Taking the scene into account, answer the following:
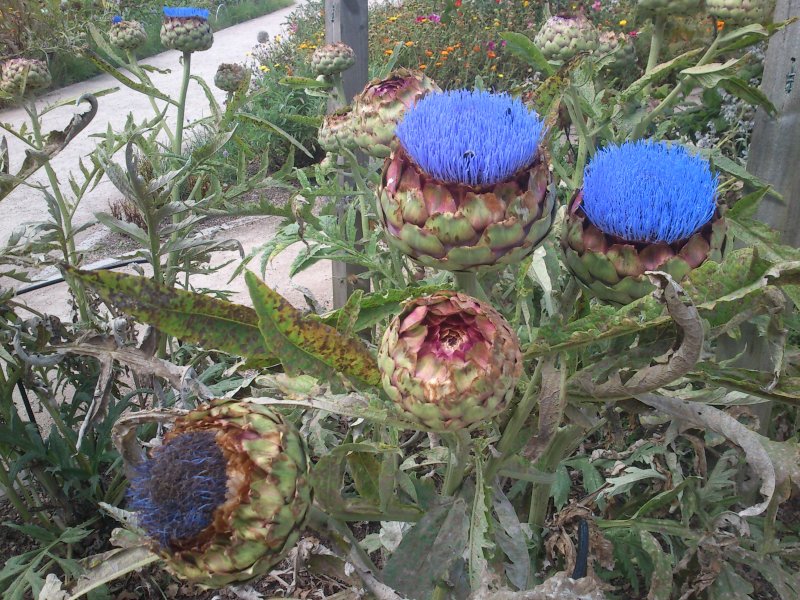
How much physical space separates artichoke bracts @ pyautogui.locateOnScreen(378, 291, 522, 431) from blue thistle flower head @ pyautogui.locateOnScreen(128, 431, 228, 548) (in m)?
0.17

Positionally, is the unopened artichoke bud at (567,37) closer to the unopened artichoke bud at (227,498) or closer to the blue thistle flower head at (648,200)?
the blue thistle flower head at (648,200)

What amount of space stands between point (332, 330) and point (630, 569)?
80 cm

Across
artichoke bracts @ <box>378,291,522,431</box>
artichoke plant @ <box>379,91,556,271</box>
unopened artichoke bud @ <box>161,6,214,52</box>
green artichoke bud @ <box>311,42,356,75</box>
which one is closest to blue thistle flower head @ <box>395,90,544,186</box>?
artichoke plant @ <box>379,91,556,271</box>

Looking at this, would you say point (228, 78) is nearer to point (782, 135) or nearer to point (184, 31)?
point (184, 31)

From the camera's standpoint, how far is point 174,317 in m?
0.67

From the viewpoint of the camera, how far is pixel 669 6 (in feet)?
4.43

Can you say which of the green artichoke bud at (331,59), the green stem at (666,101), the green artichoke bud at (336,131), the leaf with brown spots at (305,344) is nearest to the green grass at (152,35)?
the green artichoke bud at (331,59)

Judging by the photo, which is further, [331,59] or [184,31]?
[184,31]

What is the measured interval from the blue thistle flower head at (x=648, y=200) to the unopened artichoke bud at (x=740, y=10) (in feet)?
2.45

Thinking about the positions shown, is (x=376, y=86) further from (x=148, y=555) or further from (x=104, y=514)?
(x=104, y=514)

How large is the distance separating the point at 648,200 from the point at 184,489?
0.56 m

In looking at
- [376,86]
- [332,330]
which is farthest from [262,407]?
[376,86]

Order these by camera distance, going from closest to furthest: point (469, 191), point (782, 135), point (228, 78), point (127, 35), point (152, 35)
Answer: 1. point (469, 191)
2. point (782, 135)
3. point (127, 35)
4. point (228, 78)
5. point (152, 35)

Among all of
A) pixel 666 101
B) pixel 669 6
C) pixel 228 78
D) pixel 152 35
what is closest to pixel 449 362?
pixel 666 101
